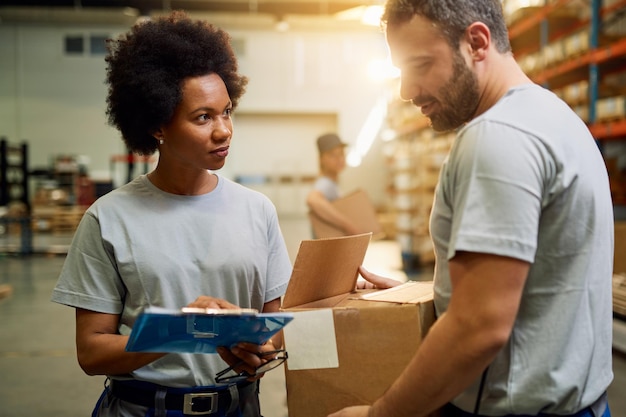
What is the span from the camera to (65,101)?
55.5 ft

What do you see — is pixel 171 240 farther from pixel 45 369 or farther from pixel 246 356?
pixel 45 369

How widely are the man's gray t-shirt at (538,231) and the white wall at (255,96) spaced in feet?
52.6

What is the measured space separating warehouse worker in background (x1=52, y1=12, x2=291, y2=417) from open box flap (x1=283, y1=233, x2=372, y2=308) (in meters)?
0.18

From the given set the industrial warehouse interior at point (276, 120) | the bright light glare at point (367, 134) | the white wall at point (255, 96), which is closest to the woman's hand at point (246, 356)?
the industrial warehouse interior at point (276, 120)

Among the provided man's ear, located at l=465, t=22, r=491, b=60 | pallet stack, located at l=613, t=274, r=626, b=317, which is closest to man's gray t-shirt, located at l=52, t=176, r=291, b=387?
man's ear, located at l=465, t=22, r=491, b=60

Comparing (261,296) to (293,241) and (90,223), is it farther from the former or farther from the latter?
(293,241)

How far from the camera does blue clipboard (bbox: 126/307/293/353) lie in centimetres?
99

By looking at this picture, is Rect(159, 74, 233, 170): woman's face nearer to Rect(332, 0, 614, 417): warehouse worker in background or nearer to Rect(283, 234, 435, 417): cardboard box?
Rect(283, 234, 435, 417): cardboard box

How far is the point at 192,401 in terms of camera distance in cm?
145

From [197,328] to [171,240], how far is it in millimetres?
473

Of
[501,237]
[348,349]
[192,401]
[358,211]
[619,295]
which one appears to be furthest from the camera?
[619,295]

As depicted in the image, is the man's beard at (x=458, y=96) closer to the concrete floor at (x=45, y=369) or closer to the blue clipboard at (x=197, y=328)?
the blue clipboard at (x=197, y=328)

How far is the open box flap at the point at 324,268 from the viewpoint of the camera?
1242 mm

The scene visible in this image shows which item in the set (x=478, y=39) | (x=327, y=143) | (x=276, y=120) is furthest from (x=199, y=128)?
(x=276, y=120)
